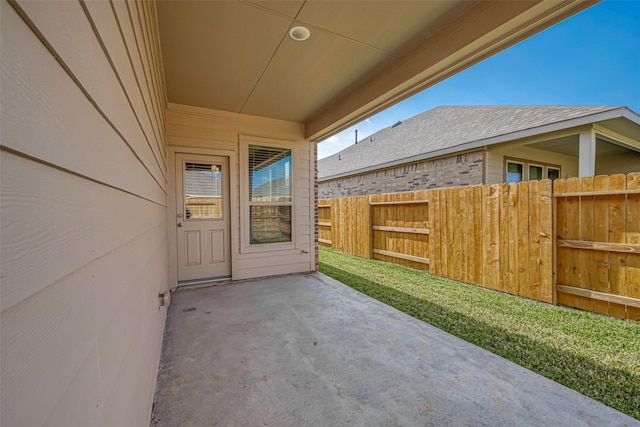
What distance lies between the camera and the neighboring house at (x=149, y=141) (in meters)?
0.36

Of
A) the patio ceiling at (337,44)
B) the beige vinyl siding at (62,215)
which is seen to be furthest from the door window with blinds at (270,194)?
the beige vinyl siding at (62,215)

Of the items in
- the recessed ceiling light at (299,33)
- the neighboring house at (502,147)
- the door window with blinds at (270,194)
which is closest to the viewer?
the recessed ceiling light at (299,33)

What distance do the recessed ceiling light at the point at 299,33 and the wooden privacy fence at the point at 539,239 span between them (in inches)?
134

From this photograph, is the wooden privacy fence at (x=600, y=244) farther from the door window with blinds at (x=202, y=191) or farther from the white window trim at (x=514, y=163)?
the door window with blinds at (x=202, y=191)

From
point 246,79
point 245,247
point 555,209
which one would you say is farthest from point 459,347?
point 246,79

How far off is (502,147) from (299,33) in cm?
560

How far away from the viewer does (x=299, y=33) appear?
2.50 meters

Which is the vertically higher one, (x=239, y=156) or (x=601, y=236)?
(x=239, y=156)

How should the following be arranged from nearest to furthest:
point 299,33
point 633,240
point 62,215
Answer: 1. point 62,215
2. point 299,33
3. point 633,240

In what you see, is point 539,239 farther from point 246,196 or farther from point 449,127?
point 449,127

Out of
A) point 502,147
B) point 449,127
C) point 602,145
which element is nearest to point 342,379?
point 502,147

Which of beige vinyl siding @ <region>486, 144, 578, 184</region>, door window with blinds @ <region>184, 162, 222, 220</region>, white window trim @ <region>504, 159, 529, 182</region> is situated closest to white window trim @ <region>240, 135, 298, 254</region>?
door window with blinds @ <region>184, 162, 222, 220</region>

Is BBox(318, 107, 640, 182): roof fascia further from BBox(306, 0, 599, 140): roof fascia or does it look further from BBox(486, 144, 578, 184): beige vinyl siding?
BBox(306, 0, 599, 140): roof fascia

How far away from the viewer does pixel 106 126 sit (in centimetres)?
76
